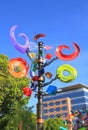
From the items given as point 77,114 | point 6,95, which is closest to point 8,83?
point 6,95

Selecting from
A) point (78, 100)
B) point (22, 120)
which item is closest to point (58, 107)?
point (78, 100)

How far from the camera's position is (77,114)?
72.6ft

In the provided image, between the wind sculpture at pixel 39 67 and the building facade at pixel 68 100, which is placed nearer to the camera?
the wind sculpture at pixel 39 67

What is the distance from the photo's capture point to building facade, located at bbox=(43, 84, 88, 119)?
123650mm

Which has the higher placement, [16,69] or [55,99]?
[55,99]

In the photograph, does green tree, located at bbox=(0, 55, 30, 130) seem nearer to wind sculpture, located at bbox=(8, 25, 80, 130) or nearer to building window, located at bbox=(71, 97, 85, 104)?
wind sculpture, located at bbox=(8, 25, 80, 130)

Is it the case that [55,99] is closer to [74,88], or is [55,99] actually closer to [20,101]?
[74,88]

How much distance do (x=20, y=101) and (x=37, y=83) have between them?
55.8 feet

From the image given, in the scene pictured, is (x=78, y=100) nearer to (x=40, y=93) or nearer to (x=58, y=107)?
(x=58, y=107)

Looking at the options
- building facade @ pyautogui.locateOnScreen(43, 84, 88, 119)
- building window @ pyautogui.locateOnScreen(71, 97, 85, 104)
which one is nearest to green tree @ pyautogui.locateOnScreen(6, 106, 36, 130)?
building facade @ pyautogui.locateOnScreen(43, 84, 88, 119)

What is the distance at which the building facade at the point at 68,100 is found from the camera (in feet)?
406

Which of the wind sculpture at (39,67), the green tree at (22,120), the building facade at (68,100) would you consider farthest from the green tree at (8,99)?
the building facade at (68,100)

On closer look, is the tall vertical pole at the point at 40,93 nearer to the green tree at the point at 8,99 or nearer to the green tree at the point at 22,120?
the green tree at the point at 22,120

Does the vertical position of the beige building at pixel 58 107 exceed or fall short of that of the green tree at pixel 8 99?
it exceeds it
